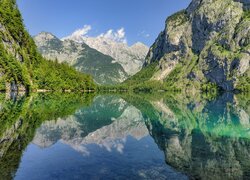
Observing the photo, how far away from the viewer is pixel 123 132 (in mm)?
46125

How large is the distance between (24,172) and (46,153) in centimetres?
727

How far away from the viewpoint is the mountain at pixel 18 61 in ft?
458

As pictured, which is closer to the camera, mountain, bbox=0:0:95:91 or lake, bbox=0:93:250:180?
lake, bbox=0:93:250:180

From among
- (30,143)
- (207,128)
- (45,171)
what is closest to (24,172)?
(45,171)

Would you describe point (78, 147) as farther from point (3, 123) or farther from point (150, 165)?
point (3, 123)

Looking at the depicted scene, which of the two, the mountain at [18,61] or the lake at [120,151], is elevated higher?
the mountain at [18,61]

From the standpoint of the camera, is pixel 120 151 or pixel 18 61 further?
pixel 18 61

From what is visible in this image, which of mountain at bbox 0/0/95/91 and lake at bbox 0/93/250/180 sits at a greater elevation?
mountain at bbox 0/0/95/91

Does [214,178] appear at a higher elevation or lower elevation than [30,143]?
lower

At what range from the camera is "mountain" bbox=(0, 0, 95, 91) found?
140 m

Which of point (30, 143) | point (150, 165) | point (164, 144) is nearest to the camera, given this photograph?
point (150, 165)

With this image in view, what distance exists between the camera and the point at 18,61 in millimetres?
157000

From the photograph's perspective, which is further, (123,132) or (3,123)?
(123,132)

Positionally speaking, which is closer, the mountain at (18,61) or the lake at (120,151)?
the lake at (120,151)
